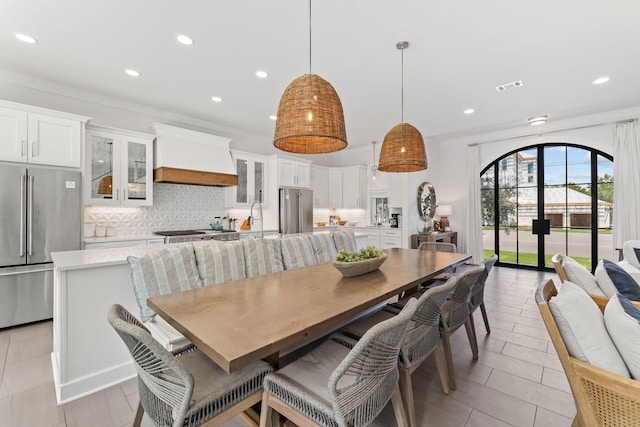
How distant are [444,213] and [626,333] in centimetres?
542

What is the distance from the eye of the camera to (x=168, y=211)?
187 inches

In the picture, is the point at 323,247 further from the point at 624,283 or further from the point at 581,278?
the point at 624,283

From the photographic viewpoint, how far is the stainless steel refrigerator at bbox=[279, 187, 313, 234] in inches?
230

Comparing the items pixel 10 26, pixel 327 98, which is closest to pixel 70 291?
pixel 327 98

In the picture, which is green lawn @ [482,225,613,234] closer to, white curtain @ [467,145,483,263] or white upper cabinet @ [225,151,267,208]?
white curtain @ [467,145,483,263]

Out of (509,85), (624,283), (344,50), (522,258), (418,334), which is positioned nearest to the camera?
(418,334)

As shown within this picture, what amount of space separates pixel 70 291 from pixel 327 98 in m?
2.21

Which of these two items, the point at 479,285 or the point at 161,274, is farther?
the point at 479,285

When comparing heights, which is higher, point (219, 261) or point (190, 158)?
point (190, 158)

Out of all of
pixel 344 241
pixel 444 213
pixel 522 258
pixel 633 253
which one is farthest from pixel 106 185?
pixel 522 258

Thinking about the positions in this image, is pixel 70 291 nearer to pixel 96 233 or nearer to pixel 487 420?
pixel 96 233

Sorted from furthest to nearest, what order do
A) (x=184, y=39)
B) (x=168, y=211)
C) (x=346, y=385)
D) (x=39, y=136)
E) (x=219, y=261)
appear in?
(x=168, y=211) < (x=39, y=136) < (x=184, y=39) < (x=219, y=261) < (x=346, y=385)

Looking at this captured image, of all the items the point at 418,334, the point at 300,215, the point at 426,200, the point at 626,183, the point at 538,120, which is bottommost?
the point at 418,334

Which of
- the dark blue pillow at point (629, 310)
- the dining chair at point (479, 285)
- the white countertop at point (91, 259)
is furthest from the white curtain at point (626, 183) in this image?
the white countertop at point (91, 259)
